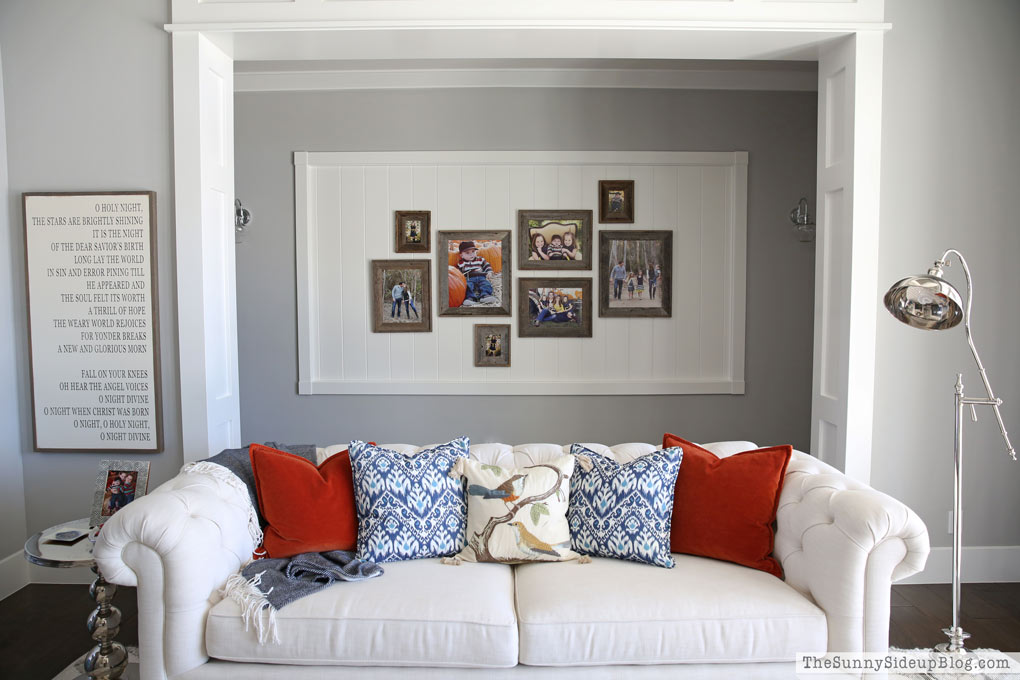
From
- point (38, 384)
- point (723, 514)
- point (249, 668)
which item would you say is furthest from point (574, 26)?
point (38, 384)

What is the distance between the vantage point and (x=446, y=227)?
416 centimetres

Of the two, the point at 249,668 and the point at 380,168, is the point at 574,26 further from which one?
the point at 249,668

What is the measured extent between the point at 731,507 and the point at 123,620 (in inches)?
97.1

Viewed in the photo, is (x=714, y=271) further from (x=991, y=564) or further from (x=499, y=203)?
(x=991, y=564)

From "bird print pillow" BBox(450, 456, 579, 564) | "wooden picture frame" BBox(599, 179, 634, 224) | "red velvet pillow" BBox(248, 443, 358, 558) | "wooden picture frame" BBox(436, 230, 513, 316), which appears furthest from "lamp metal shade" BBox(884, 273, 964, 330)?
"wooden picture frame" BBox(436, 230, 513, 316)

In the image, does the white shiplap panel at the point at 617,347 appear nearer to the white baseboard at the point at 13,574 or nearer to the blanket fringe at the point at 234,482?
the blanket fringe at the point at 234,482

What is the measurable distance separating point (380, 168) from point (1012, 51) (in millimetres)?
A: 3276

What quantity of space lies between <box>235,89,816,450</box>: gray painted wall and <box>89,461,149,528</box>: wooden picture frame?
177 centimetres

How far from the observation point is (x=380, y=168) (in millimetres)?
4145

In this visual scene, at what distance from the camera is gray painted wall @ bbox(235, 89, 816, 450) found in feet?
13.5

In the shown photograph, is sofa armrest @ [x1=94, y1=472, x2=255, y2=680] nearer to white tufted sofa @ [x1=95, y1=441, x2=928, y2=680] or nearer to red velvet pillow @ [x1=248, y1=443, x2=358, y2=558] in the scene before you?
white tufted sofa @ [x1=95, y1=441, x2=928, y2=680]

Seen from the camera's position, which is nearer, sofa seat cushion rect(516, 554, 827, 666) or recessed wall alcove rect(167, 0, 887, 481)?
sofa seat cushion rect(516, 554, 827, 666)

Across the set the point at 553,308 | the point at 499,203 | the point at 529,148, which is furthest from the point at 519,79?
the point at 553,308

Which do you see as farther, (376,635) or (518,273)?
(518,273)
